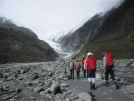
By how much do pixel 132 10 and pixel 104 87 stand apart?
101707 millimetres

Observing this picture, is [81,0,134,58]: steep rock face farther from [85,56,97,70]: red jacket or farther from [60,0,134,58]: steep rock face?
[85,56,97,70]: red jacket

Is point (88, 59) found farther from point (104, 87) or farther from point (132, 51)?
point (132, 51)

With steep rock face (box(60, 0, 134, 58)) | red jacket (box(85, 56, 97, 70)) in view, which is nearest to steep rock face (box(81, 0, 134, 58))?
steep rock face (box(60, 0, 134, 58))

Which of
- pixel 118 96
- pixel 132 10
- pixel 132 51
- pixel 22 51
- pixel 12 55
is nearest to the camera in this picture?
pixel 118 96

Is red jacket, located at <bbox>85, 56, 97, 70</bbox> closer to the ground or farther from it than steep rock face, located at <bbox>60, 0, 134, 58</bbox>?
closer to the ground

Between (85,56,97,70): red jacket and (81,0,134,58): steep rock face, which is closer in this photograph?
(85,56,97,70): red jacket

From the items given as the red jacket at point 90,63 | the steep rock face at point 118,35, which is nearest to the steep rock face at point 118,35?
the steep rock face at point 118,35

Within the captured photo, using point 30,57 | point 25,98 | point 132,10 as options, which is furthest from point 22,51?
point 25,98

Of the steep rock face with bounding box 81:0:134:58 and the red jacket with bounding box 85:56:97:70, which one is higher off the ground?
the steep rock face with bounding box 81:0:134:58

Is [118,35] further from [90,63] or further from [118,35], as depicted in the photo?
[90,63]

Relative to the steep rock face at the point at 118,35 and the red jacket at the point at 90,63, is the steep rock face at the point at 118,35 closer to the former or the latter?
the steep rock face at the point at 118,35

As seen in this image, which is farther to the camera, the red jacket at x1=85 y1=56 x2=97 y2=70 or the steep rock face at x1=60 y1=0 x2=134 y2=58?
the steep rock face at x1=60 y1=0 x2=134 y2=58

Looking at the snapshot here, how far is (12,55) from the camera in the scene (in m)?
184

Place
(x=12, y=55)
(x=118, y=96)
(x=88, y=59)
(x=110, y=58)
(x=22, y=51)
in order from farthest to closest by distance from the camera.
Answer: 1. (x=22, y=51)
2. (x=12, y=55)
3. (x=110, y=58)
4. (x=88, y=59)
5. (x=118, y=96)
